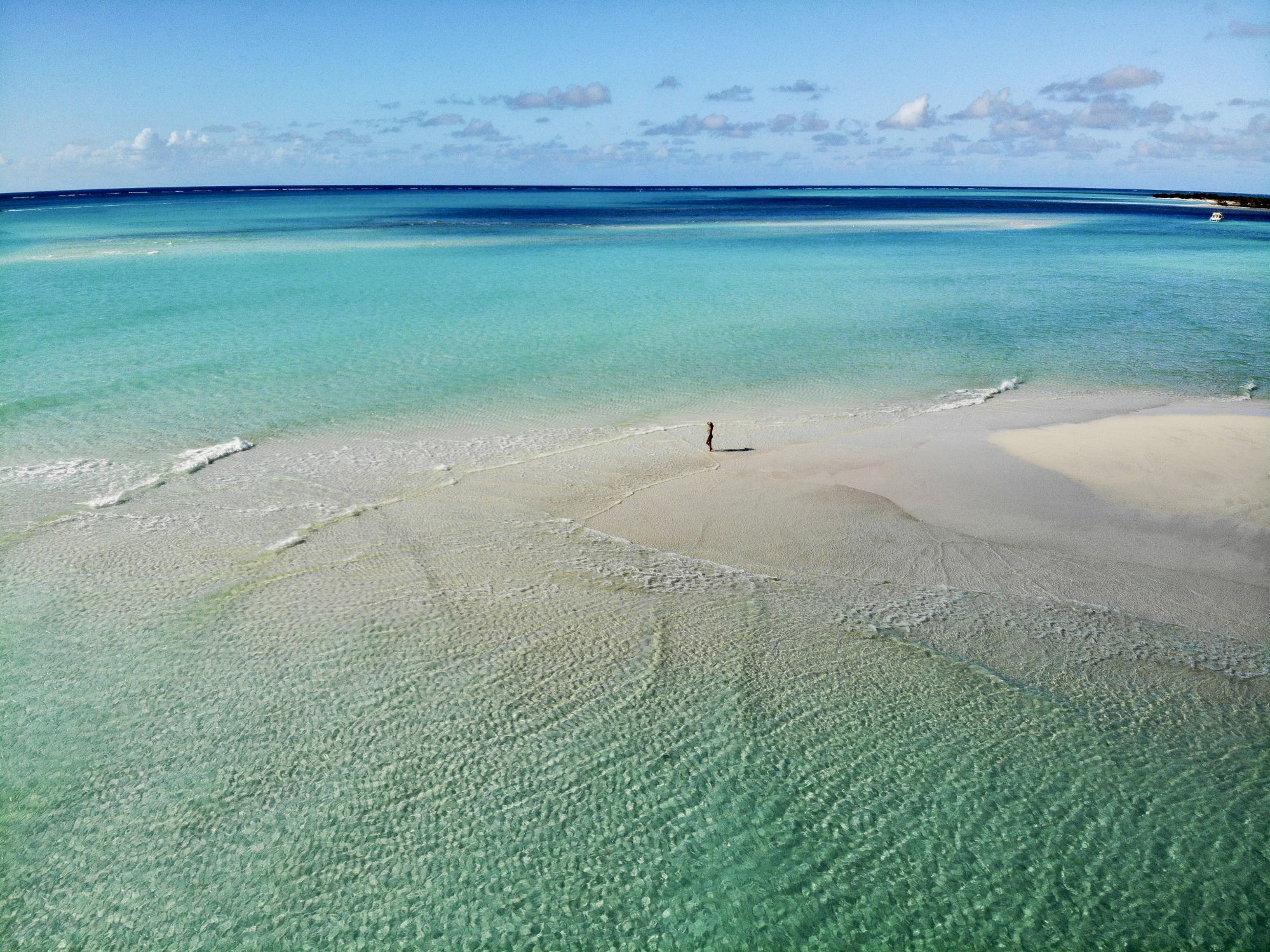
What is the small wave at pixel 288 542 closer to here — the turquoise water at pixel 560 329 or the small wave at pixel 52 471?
the small wave at pixel 52 471

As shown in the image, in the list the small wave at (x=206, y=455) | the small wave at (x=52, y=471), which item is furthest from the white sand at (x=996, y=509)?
the small wave at (x=52, y=471)

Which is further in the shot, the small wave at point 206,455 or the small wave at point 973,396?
the small wave at point 973,396

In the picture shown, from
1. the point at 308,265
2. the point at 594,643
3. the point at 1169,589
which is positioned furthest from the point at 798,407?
the point at 308,265

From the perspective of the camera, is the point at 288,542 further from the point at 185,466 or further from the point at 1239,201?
the point at 1239,201

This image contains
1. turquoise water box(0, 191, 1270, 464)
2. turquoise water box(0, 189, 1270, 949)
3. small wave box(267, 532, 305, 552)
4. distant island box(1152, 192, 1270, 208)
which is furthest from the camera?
distant island box(1152, 192, 1270, 208)

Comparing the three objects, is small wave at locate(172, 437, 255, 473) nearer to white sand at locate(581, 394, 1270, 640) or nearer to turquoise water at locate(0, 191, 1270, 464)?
turquoise water at locate(0, 191, 1270, 464)

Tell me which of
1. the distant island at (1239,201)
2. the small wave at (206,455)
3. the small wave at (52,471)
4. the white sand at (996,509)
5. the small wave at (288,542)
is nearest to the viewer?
the white sand at (996,509)

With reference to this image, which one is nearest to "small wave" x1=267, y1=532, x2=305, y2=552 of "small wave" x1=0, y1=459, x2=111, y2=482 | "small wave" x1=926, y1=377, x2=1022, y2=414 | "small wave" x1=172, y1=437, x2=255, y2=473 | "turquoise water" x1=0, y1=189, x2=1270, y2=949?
"turquoise water" x1=0, y1=189, x2=1270, y2=949
